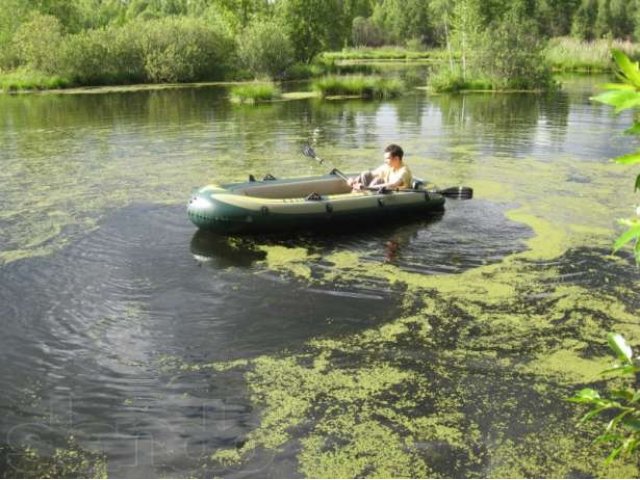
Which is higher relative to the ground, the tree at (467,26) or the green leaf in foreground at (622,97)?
the tree at (467,26)

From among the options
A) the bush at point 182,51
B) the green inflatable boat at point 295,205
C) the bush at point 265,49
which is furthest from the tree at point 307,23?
the green inflatable boat at point 295,205

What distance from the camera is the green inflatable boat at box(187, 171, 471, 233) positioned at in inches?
282

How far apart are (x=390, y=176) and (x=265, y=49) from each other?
87.6ft

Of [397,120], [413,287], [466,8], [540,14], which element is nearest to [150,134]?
[397,120]

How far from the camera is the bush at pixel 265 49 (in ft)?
108

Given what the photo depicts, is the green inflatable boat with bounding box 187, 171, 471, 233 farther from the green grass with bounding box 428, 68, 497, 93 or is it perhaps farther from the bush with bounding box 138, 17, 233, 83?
the bush with bounding box 138, 17, 233, 83

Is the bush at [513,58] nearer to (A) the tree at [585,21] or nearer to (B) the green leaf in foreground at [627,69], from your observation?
(B) the green leaf in foreground at [627,69]

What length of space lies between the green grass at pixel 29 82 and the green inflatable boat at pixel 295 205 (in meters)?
27.2

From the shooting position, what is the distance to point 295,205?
23.9 ft

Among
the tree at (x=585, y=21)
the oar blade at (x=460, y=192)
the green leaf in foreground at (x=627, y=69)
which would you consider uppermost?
the tree at (x=585, y=21)

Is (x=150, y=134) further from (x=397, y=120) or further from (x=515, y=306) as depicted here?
(x=515, y=306)

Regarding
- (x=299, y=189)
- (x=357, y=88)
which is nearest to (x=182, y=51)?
(x=357, y=88)

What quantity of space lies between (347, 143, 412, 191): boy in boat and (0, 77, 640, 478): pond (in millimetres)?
566

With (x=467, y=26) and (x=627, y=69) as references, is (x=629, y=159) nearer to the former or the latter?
(x=627, y=69)
